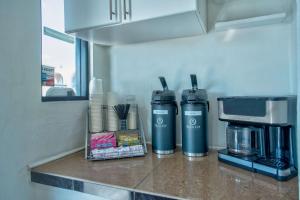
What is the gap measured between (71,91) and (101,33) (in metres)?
0.38

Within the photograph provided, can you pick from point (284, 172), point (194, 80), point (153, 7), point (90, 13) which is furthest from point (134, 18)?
point (284, 172)

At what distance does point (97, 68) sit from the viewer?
4.40 feet

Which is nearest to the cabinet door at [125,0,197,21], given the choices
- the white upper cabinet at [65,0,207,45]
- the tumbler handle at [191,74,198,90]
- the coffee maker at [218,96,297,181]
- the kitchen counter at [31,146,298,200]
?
the white upper cabinet at [65,0,207,45]

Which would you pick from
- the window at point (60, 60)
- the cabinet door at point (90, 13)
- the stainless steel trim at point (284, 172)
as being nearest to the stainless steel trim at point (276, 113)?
the stainless steel trim at point (284, 172)

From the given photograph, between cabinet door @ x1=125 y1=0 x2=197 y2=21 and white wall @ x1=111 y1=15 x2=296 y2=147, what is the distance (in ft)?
1.14

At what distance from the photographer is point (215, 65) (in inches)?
44.3

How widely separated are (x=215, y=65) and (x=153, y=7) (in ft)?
1.52

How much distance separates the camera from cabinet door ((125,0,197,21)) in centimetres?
84

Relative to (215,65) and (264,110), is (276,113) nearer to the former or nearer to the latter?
(264,110)

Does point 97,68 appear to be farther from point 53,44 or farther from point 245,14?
point 245,14

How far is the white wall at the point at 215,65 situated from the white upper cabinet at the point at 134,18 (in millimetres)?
107

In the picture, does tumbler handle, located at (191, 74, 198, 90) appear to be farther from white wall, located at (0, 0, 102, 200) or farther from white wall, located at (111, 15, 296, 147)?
white wall, located at (0, 0, 102, 200)

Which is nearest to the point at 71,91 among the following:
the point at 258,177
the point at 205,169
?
the point at 205,169

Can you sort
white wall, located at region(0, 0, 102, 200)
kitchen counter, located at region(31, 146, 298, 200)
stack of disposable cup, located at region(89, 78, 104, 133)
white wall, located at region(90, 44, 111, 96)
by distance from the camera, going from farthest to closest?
white wall, located at region(90, 44, 111, 96)
stack of disposable cup, located at region(89, 78, 104, 133)
white wall, located at region(0, 0, 102, 200)
kitchen counter, located at region(31, 146, 298, 200)
